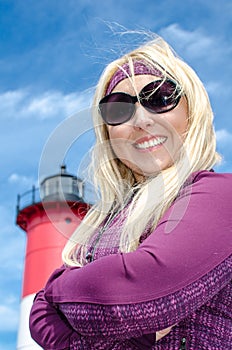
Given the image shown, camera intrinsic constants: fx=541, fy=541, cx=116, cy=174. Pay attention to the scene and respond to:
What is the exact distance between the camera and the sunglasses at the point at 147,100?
1521 mm

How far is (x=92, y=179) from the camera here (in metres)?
1.77

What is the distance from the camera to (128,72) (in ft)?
5.41

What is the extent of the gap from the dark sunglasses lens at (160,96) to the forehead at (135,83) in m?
0.03

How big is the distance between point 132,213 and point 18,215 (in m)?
12.5

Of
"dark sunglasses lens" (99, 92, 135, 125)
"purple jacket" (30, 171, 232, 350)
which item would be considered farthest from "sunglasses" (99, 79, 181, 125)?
"purple jacket" (30, 171, 232, 350)

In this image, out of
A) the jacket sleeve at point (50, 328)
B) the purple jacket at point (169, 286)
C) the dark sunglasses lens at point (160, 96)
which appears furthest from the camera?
the dark sunglasses lens at point (160, 96)

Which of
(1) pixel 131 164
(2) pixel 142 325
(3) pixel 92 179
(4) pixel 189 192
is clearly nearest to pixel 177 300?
(2) pixel 142 325

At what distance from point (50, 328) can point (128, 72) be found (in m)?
0.78

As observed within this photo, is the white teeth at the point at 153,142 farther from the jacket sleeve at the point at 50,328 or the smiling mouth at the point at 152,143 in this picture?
the jacket sleeve at the point at 50,328

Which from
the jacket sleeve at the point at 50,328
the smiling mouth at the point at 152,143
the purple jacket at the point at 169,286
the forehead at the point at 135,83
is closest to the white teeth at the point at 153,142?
the smiling mouth at the point at 152,143

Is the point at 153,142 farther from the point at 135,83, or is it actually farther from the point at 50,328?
the point at 50,328

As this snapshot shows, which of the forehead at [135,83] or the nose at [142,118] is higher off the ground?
the forehead at [135,83]

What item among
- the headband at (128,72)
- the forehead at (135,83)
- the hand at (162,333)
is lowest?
the hand at (162,333)

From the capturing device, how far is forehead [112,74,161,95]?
1591 millimetres
